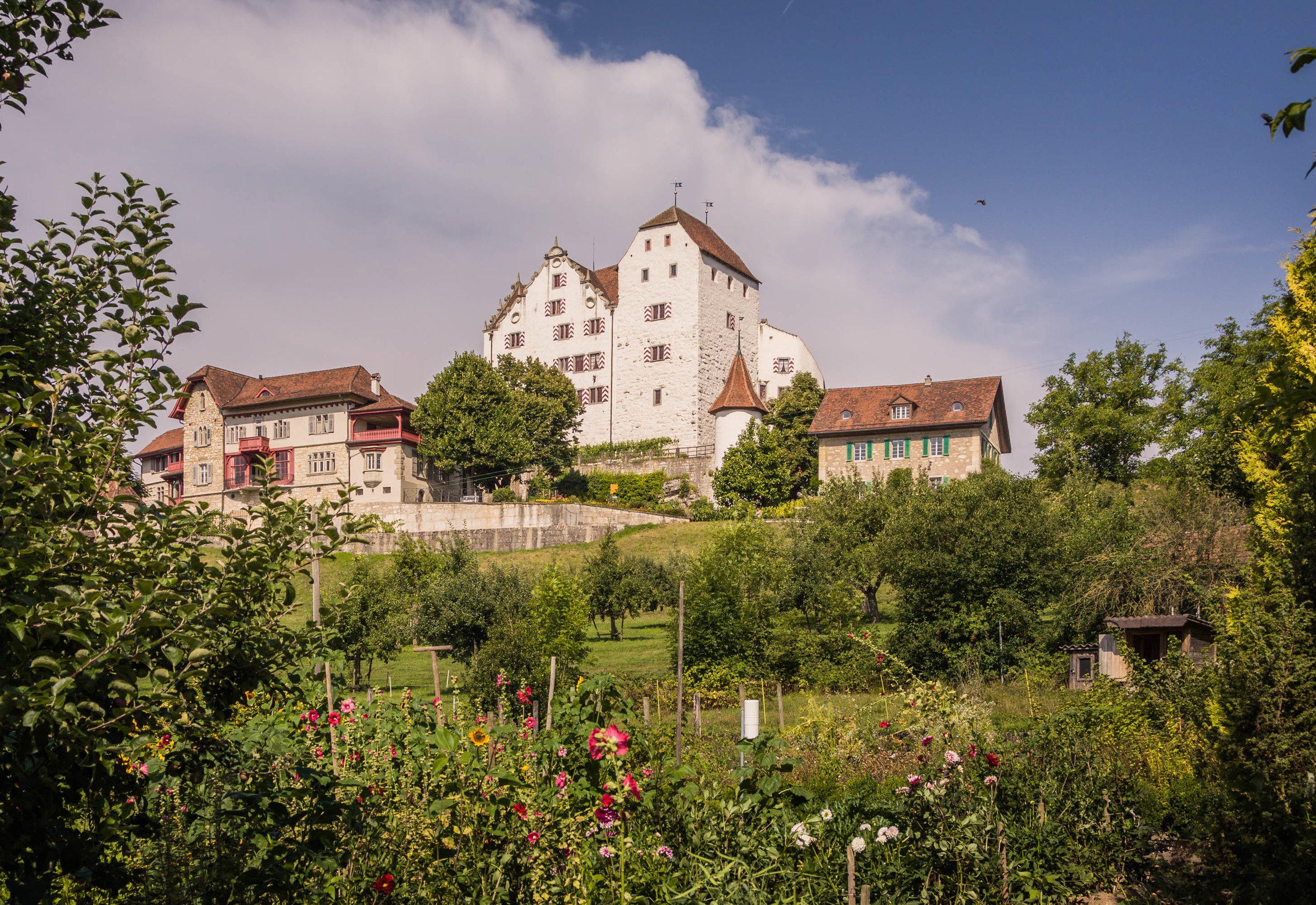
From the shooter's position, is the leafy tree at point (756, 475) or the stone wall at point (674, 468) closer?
the leafy tree at point (756, 475)

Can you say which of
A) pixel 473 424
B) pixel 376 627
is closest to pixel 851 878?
pixel 376 627

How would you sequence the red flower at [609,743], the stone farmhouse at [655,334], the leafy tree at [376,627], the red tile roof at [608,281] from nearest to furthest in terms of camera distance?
the red flower at [609,743]
the leafy tree at [376,627]
the stone farmhouse at [655,334]
the red tile roof at [608,281]

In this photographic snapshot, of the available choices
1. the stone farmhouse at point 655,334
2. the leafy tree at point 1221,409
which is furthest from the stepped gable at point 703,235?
the leafy tree at point 1221,409

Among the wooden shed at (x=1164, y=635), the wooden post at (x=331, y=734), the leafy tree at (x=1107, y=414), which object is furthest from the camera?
the leafy tree at (x=1107, y=414)

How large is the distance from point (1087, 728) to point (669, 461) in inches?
1922

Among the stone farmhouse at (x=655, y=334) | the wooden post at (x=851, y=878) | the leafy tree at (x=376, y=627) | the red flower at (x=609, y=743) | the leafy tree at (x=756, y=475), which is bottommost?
the leafy tree at (x=376, y=627)

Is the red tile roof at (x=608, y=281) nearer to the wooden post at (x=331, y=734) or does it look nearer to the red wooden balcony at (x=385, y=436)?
the red wooden balcony at (x=385, y=436)

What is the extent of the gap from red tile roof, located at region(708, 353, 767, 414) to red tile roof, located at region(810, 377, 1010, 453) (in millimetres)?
4940

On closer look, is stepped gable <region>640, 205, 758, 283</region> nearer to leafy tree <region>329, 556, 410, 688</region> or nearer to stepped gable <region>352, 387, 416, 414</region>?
stepped gable <region>352, 387, 416, 414</region>

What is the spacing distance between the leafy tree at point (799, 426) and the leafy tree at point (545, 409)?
1372 centimetres

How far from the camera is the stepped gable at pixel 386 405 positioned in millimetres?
56000

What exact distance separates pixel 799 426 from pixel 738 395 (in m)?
4.57

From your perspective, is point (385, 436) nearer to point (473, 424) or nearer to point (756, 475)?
point (473, 424)

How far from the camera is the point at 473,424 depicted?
5353cm
